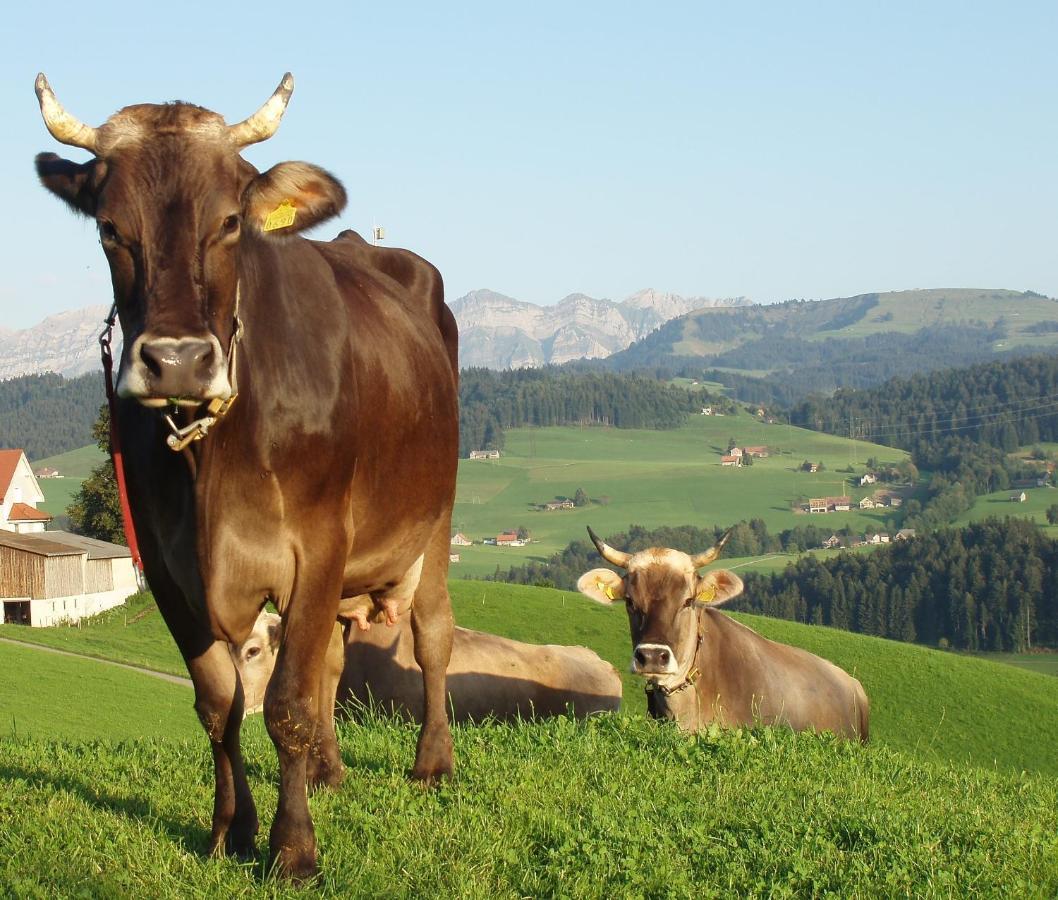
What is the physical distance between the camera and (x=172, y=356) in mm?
4922

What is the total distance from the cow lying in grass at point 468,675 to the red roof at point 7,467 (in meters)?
94.8

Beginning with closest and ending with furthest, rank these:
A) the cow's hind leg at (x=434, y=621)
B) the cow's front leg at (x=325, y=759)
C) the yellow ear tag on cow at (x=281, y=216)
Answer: the yellow ear tag on cow at (x=281, y=216)
the cow's front leg at (x=325, y=759)
the cow's hind leg at (x=434, y=621)

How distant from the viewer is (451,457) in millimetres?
8219

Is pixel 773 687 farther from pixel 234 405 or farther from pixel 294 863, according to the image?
pixel 234 405

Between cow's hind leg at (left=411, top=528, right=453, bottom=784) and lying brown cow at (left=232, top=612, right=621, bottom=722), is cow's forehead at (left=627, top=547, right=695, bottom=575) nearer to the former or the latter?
lying brown cow at (left=232, top=612, right=621, bottom=722)

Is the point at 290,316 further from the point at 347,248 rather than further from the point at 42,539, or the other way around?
the point at 42,539

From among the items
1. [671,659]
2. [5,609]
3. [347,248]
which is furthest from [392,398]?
[5,609]

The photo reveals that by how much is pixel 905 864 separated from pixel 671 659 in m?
6.11

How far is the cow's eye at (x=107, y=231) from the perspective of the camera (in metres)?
5.27

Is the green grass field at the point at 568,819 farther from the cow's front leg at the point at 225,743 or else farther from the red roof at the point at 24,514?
the red roof at the point at 24,514

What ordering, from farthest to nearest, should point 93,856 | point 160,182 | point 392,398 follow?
point 392,398 < point 93,856 < point 160,182

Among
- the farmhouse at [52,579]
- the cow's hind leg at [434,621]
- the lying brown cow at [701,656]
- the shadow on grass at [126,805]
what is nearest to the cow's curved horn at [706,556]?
the lying brown cow at [701,656]

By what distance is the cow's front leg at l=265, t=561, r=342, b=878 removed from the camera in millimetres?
5781

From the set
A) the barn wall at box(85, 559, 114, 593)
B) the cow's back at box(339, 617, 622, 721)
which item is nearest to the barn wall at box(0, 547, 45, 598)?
the barn wall at box(85, 559, 114, 593)
